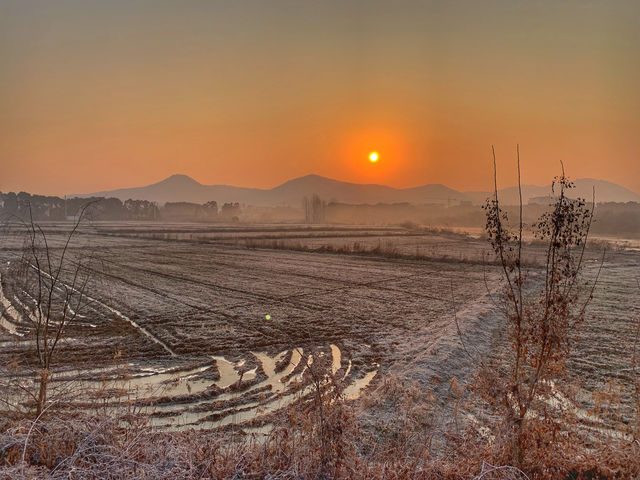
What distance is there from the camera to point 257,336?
39.4ft

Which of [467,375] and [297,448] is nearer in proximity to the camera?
[297,448]

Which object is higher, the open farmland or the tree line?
the tree line

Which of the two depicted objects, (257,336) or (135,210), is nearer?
(257,336)

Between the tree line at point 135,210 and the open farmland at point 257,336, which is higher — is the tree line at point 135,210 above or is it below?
above

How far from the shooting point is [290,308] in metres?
15.7

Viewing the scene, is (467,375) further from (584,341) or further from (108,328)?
(108,328)

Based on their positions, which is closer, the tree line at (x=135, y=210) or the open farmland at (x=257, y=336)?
the open farmland at (x=257, y=336)

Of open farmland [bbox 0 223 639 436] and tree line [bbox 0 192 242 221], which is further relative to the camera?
tree line [bbox 0 192 242 221]

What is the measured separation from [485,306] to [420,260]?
17.0m

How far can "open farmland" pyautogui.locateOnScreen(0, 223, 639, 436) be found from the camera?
8.23 metres

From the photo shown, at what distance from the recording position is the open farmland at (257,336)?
823 cm

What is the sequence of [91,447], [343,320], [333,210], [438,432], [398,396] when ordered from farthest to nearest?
[333,210] < [343,320] < [398,396] < [438,432] < [91,447]

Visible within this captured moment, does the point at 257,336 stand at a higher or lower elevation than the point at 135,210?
lower

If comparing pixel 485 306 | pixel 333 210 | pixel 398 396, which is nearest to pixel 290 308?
pixel 485 306
